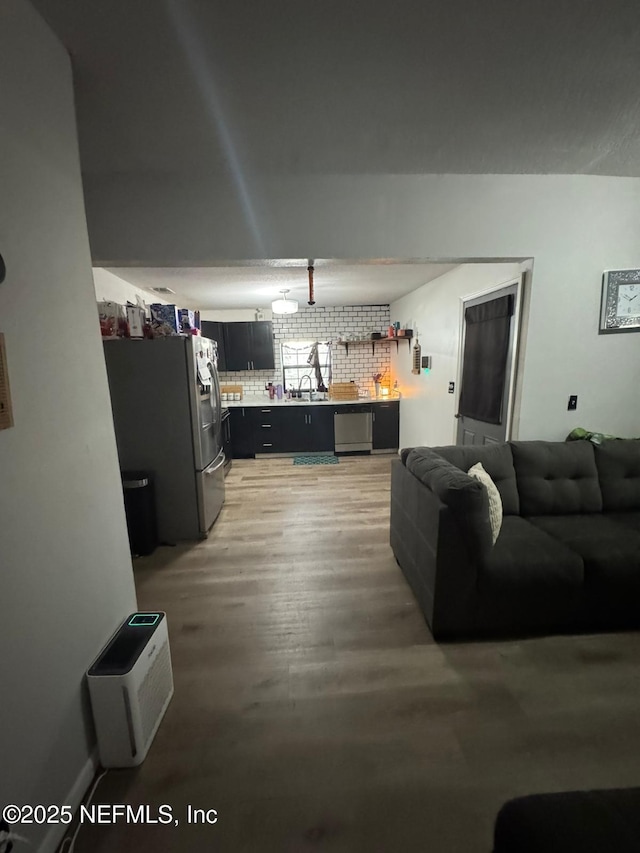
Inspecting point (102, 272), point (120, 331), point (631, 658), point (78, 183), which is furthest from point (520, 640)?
point (102, 272)

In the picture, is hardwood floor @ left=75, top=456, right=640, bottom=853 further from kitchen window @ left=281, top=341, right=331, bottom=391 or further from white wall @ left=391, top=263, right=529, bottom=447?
kitchen window @ left=281, top=341, right=331, bottom=391

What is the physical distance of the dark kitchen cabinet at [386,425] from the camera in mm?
5297

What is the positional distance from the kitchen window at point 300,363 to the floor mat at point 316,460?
128cm

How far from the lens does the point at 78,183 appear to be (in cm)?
124

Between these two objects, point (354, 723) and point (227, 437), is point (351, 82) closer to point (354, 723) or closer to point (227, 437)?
point (354, 723)

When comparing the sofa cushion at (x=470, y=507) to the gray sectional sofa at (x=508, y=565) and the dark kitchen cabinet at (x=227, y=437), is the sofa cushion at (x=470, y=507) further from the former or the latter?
the dark kitchen cabinet at (x=227, y=437)

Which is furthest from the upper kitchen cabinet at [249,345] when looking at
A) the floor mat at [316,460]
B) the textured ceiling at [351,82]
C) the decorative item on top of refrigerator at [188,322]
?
the textured ceiling at [351,82]

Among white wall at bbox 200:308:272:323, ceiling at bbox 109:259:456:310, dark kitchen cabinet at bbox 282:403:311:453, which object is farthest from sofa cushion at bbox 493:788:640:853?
white wall at bbox 200:308:272:323

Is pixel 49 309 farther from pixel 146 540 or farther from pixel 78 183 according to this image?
pixel 146 540

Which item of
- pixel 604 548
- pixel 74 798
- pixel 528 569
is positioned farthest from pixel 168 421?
pixel 604 548

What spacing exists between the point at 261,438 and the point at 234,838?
4.43 m

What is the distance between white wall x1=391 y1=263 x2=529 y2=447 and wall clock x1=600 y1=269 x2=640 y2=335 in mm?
609

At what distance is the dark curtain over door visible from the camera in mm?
2699

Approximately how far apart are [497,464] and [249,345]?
4283 mm
